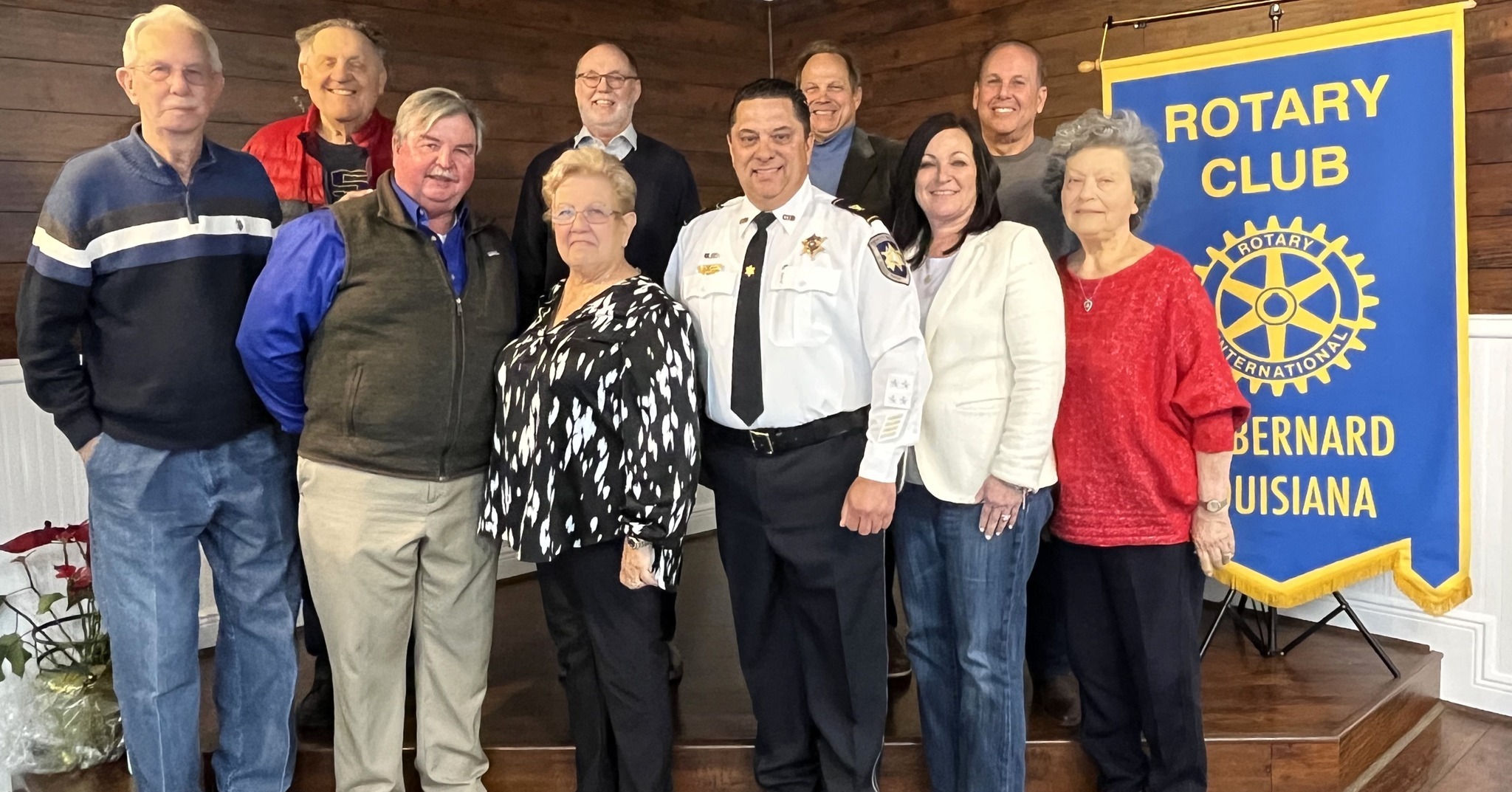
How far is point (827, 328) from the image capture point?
2.11 meters

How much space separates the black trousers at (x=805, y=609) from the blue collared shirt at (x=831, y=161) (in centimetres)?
92

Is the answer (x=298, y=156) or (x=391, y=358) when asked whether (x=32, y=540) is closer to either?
(x=298, y=156)

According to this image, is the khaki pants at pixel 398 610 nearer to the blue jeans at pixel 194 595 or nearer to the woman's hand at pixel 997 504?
the blue jeans at pixel 194 595

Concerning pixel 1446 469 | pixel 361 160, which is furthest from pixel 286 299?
→ pixel 1446 469

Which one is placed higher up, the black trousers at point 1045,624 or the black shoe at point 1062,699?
the black trousers at point 1045,624

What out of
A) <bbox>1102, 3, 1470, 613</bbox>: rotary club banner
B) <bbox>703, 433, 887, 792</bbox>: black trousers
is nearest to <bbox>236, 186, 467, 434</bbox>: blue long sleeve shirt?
<bbox>703, 433, 887, 792</bbox>: black trousers

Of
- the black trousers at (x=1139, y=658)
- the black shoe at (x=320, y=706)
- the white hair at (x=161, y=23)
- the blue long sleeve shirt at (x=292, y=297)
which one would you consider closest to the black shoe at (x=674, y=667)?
the black shoe at (x=320, y=706)

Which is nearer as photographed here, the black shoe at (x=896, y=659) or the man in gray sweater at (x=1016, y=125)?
the man in gray sweater at (x=1016, y=125)

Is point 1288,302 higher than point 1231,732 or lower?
higher

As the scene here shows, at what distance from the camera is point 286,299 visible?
7.00ft

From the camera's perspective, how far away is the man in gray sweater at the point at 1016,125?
2.66 meters

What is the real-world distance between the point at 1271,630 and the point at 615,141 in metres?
2.28

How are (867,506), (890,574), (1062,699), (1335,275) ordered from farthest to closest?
1. (890,574)
2. (1335,275)
3. (1062,699)
4. (867,506)

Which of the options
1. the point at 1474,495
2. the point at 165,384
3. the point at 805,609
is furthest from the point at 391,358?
the point at 1474,495
